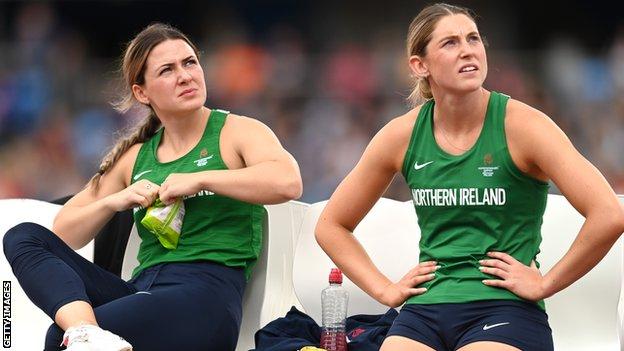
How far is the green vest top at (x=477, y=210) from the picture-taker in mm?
3508

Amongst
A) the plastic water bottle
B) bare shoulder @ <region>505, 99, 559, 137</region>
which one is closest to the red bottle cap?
the plastic water bottle

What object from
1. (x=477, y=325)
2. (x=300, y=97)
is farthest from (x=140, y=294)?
(x=300, y=97)

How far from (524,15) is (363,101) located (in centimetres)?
170

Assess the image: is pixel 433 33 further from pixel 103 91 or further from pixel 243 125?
pixel 103 91

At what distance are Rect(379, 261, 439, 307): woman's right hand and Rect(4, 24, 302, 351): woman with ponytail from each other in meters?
0.64

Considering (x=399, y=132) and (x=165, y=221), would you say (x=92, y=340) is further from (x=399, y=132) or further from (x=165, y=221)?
(x=399, y=132)

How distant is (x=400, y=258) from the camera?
177 inches

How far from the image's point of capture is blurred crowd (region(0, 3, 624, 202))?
8.90m

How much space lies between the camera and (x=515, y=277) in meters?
3.44

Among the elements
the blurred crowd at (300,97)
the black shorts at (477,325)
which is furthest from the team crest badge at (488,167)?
the blurred crowd at (300,97)

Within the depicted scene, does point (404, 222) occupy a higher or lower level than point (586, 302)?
higher

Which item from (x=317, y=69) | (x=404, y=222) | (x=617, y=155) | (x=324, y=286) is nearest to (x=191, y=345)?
(x=324, y=286)

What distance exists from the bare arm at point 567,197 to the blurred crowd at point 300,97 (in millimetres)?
4970

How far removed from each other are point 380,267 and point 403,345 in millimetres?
1027
